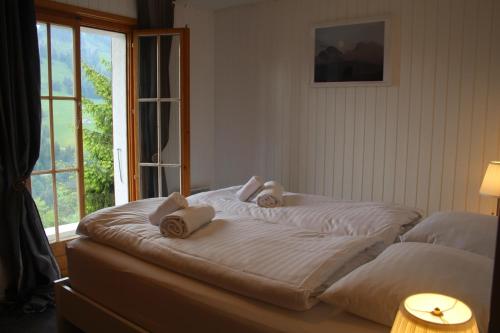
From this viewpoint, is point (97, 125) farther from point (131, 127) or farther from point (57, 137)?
point (57, 137)

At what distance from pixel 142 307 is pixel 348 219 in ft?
3.80

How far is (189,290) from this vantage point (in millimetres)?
1730

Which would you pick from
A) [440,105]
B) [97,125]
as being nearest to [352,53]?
[440,105]

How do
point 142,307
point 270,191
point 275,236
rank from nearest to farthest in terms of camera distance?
point 142,307, point 275,236, point 270,191

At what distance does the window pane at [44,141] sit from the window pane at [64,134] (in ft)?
0.20

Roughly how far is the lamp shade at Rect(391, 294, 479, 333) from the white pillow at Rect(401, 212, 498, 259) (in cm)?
88

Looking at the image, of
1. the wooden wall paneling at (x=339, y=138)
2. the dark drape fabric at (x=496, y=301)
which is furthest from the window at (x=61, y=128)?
the dark drape fabric at (x=496, y=301)

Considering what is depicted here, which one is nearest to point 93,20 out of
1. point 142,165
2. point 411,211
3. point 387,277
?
point 142,165

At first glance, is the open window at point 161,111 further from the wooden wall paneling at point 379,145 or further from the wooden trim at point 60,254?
the wooden wall paneling at point 379,145

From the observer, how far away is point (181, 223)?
2.10 meters

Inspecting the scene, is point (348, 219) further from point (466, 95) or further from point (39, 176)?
point (39, 176)

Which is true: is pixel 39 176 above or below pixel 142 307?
above

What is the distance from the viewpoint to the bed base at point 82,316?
1935mm

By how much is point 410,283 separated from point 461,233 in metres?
0.72
